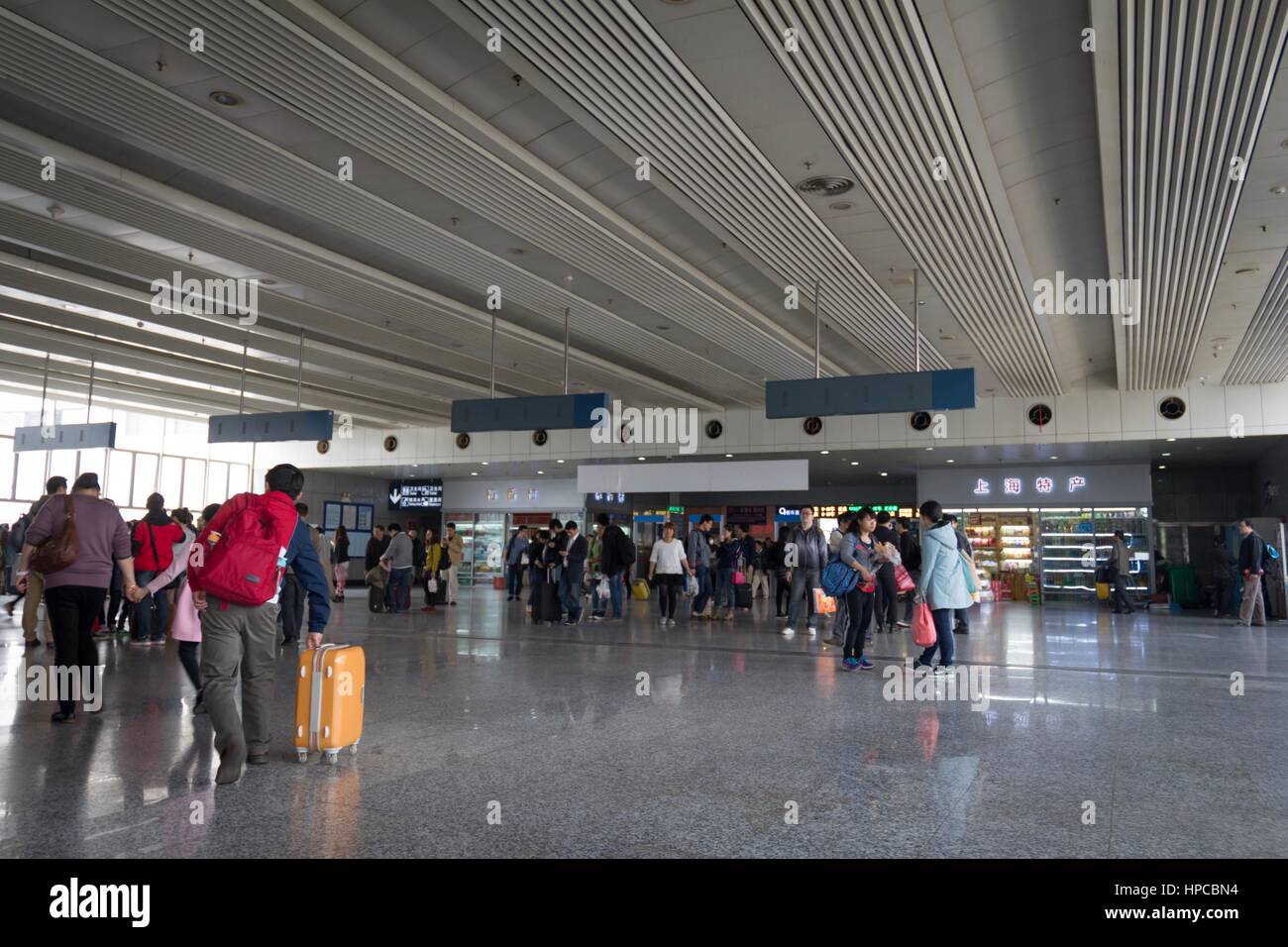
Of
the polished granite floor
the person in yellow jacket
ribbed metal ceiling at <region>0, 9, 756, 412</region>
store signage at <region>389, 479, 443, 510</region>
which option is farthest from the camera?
store signage at <region>389, 479, 443, 510</region>

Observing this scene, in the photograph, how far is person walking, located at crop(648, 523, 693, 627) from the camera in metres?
14.7

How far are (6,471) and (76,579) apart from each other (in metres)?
20.6

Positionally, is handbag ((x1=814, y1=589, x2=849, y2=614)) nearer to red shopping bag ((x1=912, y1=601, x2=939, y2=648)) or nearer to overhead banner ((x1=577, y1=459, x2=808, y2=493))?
overhead banner ((x1=577, y1=459, x2=808, y2=493))

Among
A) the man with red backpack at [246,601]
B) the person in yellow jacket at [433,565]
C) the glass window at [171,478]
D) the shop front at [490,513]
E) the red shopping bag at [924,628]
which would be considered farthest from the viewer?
the shop front at [490,513]

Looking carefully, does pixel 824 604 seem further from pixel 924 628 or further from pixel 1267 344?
pixel 1267 344

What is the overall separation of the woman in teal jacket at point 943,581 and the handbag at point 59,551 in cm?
666

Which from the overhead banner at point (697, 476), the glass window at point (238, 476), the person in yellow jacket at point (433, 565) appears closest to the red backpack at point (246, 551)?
the person in yellow jacket at point (433, 565)

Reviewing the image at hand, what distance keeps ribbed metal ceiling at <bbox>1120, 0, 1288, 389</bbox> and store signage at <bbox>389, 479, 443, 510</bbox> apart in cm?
2331

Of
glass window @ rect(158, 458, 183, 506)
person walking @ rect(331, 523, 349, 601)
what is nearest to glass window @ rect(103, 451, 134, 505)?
glass window @ rect(158, 458, 183, 506)

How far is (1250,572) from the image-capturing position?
15289 mm

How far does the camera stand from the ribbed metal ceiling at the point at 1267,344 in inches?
464

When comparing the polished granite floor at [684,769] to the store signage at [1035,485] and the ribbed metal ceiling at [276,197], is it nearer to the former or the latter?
the ribbed metal ceiling at [276,197]

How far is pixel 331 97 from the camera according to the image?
22.8ft

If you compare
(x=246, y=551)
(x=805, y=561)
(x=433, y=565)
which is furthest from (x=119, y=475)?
(x=246, y=551)
